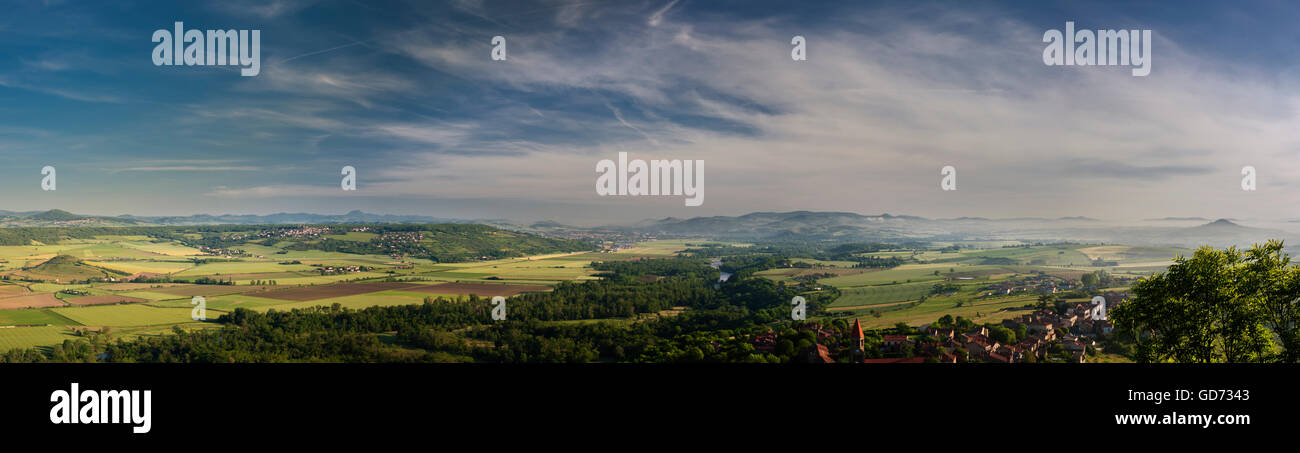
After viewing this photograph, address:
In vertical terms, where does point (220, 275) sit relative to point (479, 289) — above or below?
above

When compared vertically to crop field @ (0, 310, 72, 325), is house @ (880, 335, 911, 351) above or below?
above

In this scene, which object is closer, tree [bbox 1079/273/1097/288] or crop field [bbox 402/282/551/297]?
tree [bbox 1079/273/1097/288]

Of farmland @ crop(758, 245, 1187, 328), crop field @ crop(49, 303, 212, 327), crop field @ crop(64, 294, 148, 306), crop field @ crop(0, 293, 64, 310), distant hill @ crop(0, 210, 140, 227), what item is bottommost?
crop field @ crop(49, 303, 212, 327)

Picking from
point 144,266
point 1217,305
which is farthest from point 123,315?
point 1217,305

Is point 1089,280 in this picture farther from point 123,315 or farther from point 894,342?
→ point 123,315

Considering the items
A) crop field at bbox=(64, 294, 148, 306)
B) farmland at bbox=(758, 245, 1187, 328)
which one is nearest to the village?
farmland at bbox=(758, 245, 1187, 328)

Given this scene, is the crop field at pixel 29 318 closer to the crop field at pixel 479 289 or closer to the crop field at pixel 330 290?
the crop field at pixel 330 290

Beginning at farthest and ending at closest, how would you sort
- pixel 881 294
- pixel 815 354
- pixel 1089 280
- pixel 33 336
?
pixel 881 294, pixel 1089 280, pixel 33 336, pixel 815 354

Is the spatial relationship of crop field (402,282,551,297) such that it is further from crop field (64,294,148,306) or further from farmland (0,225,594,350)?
crop field (64,294,148,306)
